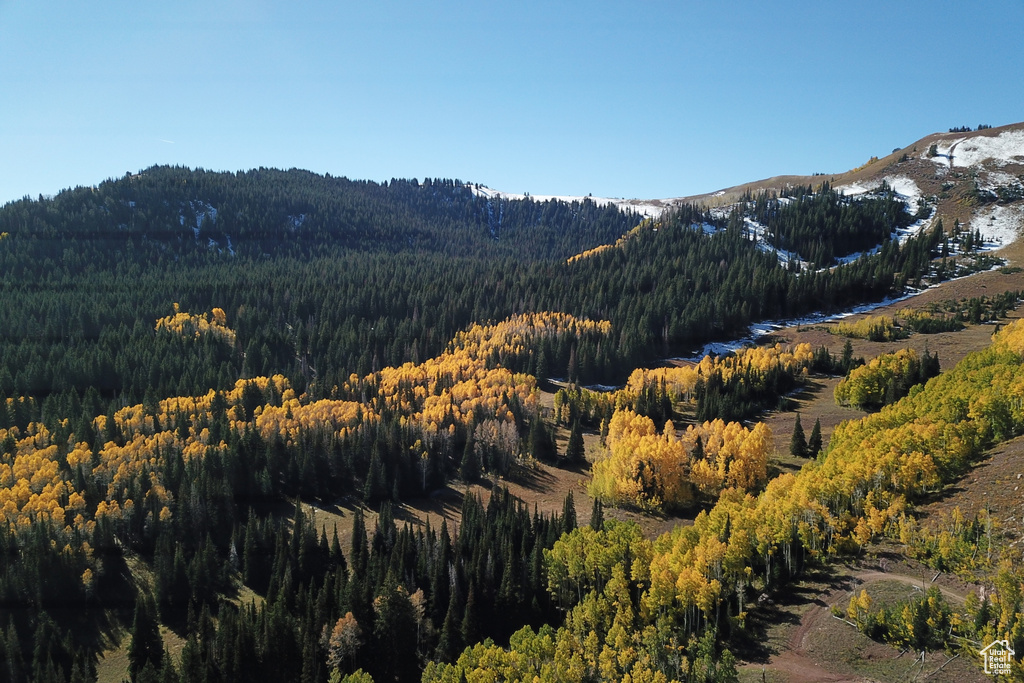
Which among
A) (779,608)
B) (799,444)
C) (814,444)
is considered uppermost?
(814,444)

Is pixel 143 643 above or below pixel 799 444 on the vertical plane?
below

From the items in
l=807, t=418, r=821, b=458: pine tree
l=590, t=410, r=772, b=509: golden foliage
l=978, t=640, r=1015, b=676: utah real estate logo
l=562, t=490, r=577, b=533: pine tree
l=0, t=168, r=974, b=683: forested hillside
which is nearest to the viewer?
l=978, t=640, r=1015, b=676: utah real estate logo

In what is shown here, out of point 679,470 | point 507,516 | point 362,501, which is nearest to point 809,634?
point 507,516

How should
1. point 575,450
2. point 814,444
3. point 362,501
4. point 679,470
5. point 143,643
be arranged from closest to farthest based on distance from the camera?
point 143,643
point 679,470
point 814,444
point 362,501
point 575,450

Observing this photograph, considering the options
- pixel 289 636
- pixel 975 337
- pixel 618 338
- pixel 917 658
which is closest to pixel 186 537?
pixel 289 636

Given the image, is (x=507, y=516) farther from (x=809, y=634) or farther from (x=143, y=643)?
(x=143, y=643)

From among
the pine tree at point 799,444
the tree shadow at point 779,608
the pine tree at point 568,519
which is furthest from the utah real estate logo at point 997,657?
the pine tree at point 799,444

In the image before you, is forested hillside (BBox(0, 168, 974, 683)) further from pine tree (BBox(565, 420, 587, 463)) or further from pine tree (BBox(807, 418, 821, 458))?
pine tree (BBox(807, 418, 821, 458))

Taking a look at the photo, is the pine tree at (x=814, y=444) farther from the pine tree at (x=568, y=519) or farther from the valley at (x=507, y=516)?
the pine tree at (x=568, y=519)

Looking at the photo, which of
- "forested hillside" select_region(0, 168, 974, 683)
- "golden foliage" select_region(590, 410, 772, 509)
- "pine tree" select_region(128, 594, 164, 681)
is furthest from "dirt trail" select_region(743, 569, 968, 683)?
"pine tree" select_region(128, 594, 164, 681)

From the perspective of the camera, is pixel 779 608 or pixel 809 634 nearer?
pixel 809 634

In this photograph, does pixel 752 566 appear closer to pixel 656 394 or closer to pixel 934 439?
pixel 934 439
